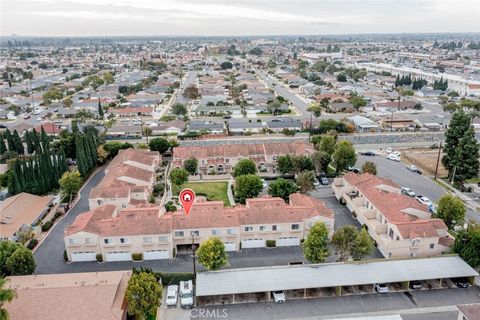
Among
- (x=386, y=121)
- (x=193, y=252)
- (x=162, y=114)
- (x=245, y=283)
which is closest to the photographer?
(x=245, y=283)

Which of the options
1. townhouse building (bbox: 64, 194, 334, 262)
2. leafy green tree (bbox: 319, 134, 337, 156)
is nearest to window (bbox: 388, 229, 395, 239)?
townhouse building (bbox: 64, 194, 334, 262)

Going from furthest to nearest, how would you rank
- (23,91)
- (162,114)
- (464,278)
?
1. (23,91)
2. (162,114)
3. (464,278)

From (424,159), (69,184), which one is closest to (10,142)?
(69,184)

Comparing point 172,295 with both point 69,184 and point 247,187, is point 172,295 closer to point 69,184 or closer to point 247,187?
point 247,187

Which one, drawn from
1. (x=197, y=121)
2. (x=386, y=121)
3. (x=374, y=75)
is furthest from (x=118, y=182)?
(x=374, y=75)

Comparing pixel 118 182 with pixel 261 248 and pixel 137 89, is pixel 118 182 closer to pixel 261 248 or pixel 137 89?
pixel 261 248

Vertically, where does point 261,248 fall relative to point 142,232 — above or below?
below

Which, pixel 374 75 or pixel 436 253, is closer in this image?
pixel 436 253
